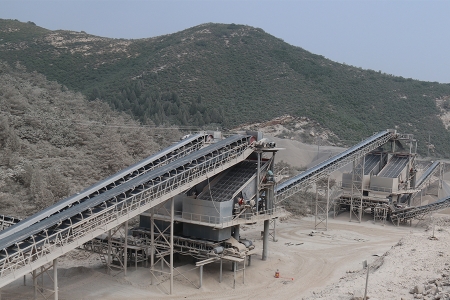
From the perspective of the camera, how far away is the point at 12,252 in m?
17.2

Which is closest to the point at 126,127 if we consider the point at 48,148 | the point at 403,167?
the point at 48,148

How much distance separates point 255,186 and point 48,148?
21.6m

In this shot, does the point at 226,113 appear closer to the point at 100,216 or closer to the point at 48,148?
the point at 48,148

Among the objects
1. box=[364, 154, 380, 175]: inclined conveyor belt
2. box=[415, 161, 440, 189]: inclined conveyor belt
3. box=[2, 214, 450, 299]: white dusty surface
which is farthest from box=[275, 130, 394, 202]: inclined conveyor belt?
box=[415, 161, 440, 189]: inclined conveyor belt

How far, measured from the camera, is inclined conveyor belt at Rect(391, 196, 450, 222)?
131 feet

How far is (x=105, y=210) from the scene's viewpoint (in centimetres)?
1948

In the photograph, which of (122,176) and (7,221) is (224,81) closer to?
(122,176)

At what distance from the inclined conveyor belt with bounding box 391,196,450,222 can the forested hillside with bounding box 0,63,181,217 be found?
2497cm

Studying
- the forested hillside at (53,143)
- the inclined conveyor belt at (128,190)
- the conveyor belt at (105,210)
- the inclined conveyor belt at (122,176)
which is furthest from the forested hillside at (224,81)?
the conveyor belt at (105,210)

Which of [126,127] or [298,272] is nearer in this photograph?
[298,272]

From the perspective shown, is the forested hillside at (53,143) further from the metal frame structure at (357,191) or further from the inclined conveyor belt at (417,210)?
the inclined conveyor belt at (417,210)

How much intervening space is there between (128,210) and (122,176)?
213 inches

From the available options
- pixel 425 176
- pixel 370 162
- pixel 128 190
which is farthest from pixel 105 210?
pixel 425 176

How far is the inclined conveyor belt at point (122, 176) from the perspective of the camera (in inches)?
812
